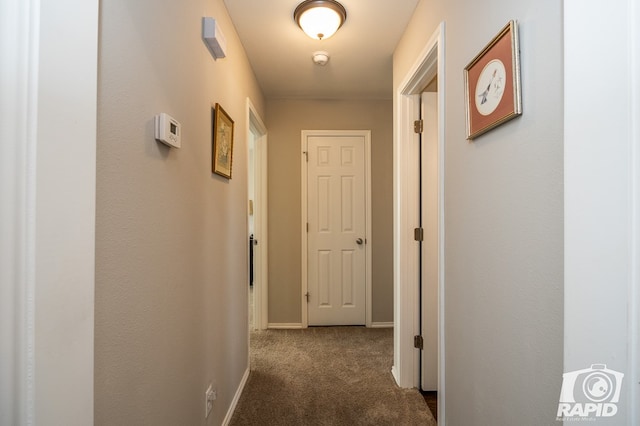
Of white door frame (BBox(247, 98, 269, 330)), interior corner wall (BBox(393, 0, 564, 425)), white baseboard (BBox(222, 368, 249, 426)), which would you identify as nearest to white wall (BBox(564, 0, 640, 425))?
interior corner wall (BBox(393, 0, 564, 425))

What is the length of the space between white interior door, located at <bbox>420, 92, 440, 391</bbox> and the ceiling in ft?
2.36

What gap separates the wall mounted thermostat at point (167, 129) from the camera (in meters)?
0.99

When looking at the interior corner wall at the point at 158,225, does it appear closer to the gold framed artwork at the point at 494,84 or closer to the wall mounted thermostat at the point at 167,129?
the wall mounted thermostat at the point at 167,129

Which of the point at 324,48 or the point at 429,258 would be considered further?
the point at 324,48

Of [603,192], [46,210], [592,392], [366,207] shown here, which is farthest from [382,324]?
[46,210]

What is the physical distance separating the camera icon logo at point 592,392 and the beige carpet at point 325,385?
4.88 feet

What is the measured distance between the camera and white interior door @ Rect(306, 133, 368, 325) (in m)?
3.32

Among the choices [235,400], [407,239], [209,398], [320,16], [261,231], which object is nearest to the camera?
[209,398]

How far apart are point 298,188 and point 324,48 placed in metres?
1.46

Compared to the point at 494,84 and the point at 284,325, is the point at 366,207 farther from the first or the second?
the point at 494,84

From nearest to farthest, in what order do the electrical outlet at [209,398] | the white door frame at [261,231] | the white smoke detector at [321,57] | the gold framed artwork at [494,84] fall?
the gold framed artwork at [494,84] < the electrical outlet at [209,398] < the white smoke detector at [321,57] < the white door frame at [261,231]

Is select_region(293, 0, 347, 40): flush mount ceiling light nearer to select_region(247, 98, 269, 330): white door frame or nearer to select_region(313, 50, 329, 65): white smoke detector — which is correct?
select_region(313, 50, 329, 65): white smoke detector

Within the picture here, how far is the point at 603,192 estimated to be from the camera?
498mm

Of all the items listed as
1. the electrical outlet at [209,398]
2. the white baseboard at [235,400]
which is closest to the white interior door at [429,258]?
the white baseboard at [235,400]
